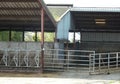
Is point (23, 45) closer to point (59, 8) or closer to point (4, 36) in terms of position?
point (59, 8)

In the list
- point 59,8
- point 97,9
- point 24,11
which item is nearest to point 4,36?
point 59,8

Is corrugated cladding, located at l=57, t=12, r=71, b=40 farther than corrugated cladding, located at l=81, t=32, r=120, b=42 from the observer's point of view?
No

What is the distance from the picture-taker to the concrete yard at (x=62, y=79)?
13.0m

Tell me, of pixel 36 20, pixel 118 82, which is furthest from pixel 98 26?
pixel 118 82

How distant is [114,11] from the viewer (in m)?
23.1

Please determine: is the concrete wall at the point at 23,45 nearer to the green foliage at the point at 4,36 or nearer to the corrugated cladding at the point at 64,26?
the corrugated cladding at the point at 64,26

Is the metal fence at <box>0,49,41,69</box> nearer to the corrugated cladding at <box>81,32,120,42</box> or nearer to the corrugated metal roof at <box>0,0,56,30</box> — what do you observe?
the corrugated metal roof at <box>0,0,56,30</box>

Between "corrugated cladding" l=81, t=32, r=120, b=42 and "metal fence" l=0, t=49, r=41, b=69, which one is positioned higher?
"corrugated cladding" l=81, t=32, r=120, b=42

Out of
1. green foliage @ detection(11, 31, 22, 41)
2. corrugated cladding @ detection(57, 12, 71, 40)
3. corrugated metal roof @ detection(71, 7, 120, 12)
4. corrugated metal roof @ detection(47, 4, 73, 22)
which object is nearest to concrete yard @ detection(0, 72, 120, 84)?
corrugated cladding @ detection(57, 12, 71, 40)

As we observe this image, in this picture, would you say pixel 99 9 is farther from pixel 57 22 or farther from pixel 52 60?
pixel 52 60

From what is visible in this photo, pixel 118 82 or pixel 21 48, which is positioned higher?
pixel 21 48

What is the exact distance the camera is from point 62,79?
13.9 m

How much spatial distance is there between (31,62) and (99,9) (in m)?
7.86

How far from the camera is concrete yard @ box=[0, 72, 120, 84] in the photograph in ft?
42.7
